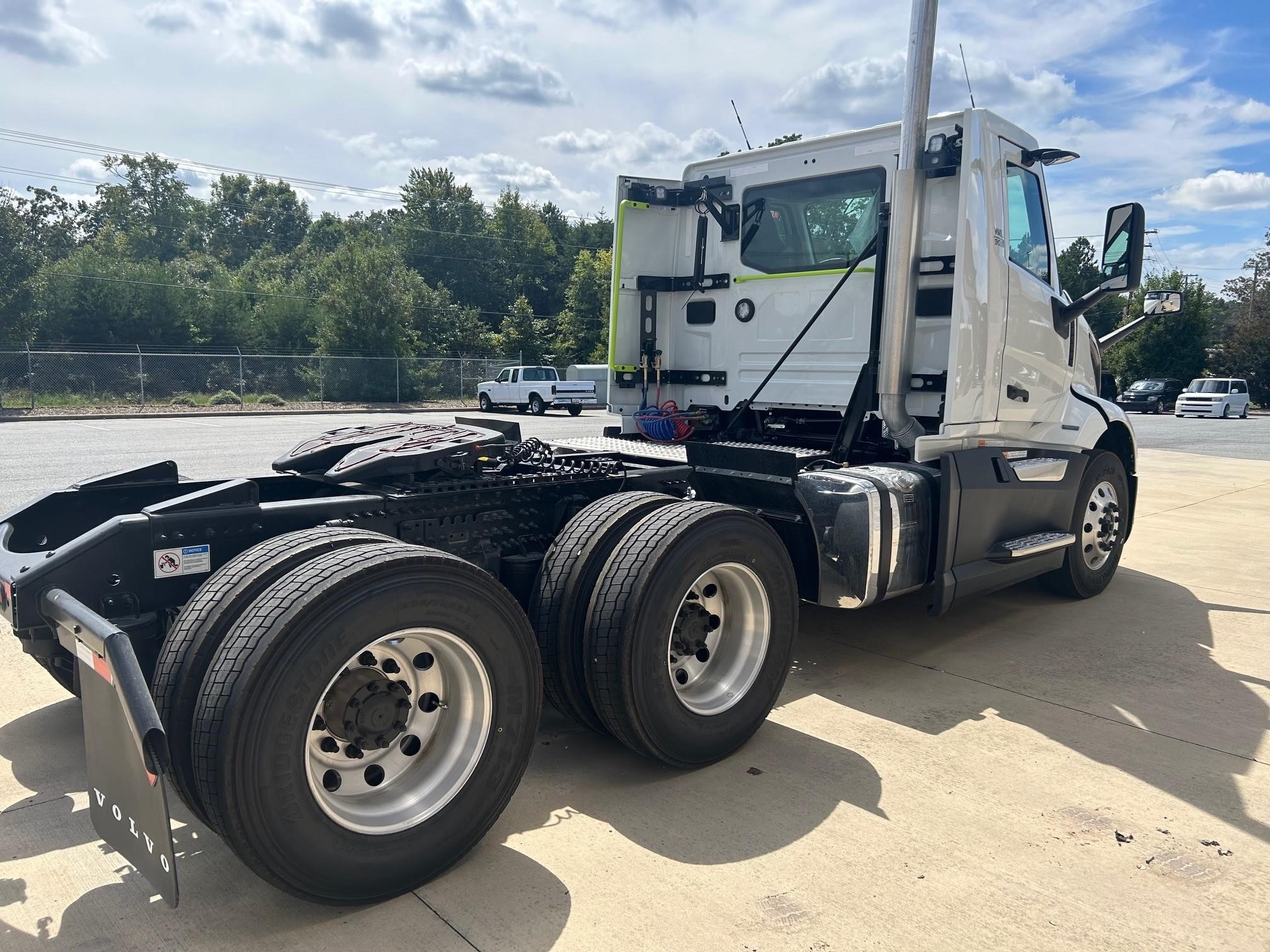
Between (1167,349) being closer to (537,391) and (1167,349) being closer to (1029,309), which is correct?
(537,391)

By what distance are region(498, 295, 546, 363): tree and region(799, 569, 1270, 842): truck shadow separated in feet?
152

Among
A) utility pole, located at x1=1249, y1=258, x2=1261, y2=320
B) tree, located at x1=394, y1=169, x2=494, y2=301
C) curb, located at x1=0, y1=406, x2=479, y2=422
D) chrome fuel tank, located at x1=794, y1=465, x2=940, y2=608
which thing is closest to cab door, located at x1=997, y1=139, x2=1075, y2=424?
chrome fuel tank, located at x1=794, y1=465, x2=940, y2=608

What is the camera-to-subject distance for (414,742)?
10.00 ft

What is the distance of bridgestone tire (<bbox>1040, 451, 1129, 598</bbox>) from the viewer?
253 inches

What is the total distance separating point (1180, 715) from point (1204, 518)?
7.45 m

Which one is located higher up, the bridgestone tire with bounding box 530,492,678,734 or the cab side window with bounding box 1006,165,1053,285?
the cab side window with bounding box 1006,165,1053,285

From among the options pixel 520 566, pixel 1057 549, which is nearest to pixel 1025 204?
pixel 1057 549

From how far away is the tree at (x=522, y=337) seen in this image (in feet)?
171

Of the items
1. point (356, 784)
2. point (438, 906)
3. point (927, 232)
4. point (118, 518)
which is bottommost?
point (438, 906)

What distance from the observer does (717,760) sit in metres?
3.87

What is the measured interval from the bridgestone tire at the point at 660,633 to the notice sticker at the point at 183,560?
1.40 metres

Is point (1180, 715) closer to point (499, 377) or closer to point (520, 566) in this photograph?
point (520, 566)

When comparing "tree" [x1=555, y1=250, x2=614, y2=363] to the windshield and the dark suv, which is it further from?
the windshield

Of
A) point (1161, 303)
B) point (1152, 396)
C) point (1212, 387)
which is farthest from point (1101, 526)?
point (1152, 396)
